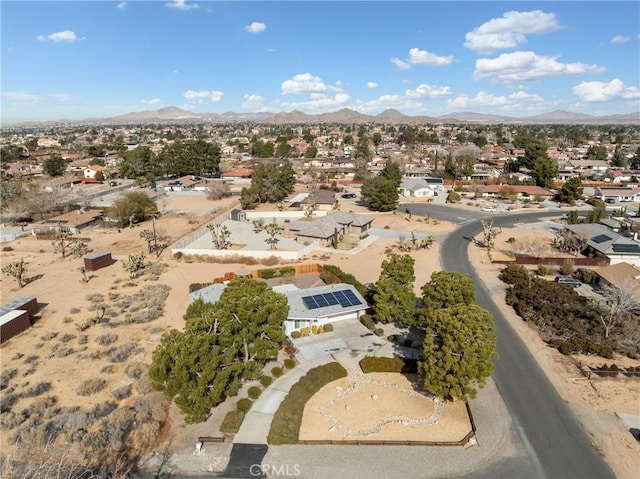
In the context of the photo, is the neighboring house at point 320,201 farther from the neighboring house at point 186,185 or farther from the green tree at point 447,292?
the green tree at point 447,292

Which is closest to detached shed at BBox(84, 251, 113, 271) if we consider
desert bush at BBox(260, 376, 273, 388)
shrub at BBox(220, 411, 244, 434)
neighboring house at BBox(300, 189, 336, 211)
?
desert bush at BBox(260, 376, 273, 388)

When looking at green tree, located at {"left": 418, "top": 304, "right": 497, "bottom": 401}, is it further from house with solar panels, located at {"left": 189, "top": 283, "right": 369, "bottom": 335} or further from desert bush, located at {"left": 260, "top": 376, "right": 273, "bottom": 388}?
house with solar panels, located at {"left": 189, "top": 283, "right": 369, "bottom": 335}

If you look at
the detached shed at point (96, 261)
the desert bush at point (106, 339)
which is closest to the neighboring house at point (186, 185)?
the detached shed at point (96, 261)

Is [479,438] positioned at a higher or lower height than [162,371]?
lower

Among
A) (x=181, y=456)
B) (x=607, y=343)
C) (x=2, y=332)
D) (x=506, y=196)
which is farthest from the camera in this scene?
(x=506, y=196)

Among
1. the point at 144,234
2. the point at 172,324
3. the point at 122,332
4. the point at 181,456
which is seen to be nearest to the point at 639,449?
the point at 181,456

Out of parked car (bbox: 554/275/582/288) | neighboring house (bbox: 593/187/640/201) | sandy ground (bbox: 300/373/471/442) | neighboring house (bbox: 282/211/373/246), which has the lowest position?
sandy ground (bbox: 300/373/471/442)

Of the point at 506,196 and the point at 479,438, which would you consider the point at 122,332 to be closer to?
the point at 479,438
